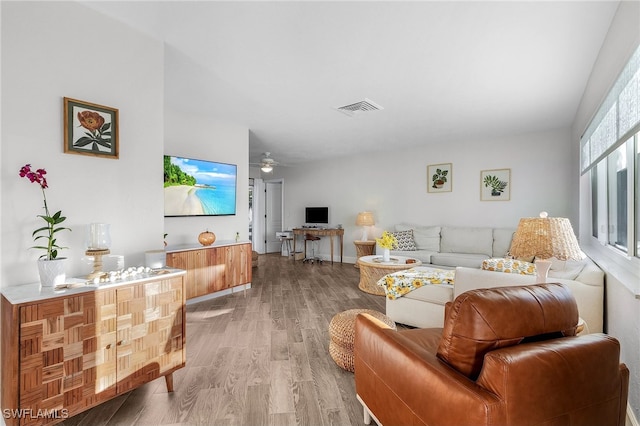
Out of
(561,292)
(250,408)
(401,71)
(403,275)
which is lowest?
(250,408)

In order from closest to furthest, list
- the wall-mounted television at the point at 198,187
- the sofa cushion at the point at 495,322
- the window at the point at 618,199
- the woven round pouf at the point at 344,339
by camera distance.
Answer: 1. the sofa cushion at the point at 495,322
2. the window at the point at 618,199
3. the woven round pouf at the point at 344,339
4. the wall-mounted television at the point at 198,187

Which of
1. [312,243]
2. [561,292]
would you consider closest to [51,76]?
[561,292]

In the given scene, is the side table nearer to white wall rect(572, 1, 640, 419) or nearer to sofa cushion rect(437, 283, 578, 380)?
white wall rect(572, 1, 640, 419)

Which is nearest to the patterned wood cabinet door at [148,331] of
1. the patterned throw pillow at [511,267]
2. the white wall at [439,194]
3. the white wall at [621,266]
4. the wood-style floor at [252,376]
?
the wood-style floor at [252,376]

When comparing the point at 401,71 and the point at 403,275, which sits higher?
the point at 401,71

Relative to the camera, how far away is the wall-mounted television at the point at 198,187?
3.90 m

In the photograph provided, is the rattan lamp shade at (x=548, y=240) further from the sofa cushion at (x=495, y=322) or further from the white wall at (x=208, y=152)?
the white wall at (x=208, y=152)

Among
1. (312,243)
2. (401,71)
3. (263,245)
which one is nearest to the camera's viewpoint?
(401,71)

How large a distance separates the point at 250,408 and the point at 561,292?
1.81 meters

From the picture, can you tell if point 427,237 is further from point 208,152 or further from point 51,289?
point 51,289

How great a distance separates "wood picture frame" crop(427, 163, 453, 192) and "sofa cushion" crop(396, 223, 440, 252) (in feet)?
2.70

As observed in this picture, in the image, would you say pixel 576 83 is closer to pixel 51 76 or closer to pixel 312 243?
pixel 51 76

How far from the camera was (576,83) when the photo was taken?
10.1 feet

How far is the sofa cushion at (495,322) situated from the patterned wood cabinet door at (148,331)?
170 cm
